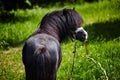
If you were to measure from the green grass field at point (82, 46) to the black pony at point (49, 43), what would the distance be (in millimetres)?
1005

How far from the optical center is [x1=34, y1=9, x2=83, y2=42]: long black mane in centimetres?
624

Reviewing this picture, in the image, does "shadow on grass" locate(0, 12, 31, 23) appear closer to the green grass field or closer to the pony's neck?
the green grass field

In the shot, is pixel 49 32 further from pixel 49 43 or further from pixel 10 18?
pixel 10 18

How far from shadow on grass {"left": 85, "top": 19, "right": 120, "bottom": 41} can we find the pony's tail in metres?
5.56

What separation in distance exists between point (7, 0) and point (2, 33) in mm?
3806

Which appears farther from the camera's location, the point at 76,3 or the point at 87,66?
the point at 76,3

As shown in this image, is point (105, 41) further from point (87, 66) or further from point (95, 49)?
point (87, 66)

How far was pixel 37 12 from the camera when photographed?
16672mm

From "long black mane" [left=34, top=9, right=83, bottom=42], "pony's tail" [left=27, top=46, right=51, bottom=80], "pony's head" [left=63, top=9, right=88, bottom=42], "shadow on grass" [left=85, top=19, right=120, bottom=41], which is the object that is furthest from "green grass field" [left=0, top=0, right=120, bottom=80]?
"pony's tail" [left=27, top=46, right=51, bottom=80]

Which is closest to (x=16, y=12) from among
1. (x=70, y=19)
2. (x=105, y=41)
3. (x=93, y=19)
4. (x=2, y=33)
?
(x=93, y=19)

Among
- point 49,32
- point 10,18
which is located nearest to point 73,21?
point 49,32

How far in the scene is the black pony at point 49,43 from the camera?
218 inches

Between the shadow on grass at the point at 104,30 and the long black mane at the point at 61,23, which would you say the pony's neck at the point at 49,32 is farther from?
the shadow on grass at the point at 104,30

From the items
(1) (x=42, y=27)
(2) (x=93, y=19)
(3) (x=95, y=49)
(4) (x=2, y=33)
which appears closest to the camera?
(1) (x=42, y=27)
